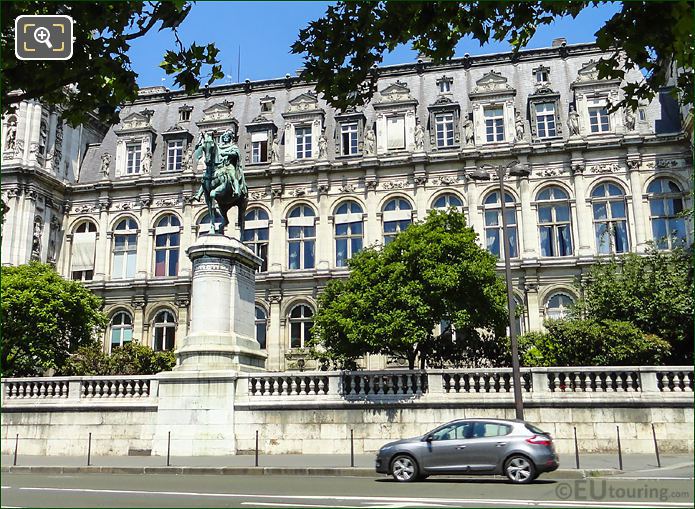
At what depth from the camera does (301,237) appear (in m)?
42.7

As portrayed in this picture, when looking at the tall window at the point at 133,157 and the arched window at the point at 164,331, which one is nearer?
the arched window at the point at 164,331

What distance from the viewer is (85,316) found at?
114ft

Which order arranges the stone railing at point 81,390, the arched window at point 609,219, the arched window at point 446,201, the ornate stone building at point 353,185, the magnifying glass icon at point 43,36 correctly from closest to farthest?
the magnifying glass icon at point 43,36 → the stone railing at point 81,390 → the arched window at point 609,219 → the ornate stone building at point 353,185 → the arched window at point 446,201

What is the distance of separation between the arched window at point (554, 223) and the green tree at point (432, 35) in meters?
31.2

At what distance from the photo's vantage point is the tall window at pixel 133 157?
46.6 m

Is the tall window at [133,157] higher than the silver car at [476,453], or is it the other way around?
the tall window at [133,157]

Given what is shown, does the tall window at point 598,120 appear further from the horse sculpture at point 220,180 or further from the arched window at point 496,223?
the horse sculpture at point 220,180

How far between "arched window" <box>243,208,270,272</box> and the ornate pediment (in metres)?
15.7

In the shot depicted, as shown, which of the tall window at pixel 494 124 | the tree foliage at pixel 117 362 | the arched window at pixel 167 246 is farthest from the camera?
the arched window at pixel 167 246

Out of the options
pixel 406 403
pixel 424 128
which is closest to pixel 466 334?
pixel 406 403

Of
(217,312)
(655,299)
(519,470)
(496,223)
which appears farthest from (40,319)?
(655,299)

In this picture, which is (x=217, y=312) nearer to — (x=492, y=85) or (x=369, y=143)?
(x=369, y=143)

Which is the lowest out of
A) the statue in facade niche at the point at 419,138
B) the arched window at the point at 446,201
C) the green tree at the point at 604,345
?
the green tree at the point at 604,345

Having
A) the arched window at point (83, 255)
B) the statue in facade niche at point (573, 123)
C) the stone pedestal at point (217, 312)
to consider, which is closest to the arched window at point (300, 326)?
the arched window at point (83, 255)
